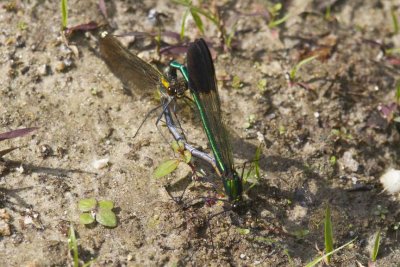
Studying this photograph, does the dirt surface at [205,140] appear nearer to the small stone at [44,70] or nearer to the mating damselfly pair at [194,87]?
the small stone at [44,70]

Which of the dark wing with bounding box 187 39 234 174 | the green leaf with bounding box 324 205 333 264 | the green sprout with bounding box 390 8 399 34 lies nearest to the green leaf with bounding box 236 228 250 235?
the dark wing with bounding box 187 39 234 174

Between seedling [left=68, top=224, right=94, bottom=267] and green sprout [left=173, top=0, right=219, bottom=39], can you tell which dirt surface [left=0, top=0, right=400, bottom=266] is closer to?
seedling [left=68, top=224, right=94, bottom=267]

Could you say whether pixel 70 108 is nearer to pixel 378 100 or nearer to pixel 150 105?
pixel 150 105

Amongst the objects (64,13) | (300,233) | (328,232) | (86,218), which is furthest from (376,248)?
(64,13)

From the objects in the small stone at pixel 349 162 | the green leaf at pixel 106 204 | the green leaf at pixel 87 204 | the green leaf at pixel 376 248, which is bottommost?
the green leaf at pixel 376 248

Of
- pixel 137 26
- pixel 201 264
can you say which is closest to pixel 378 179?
pixel 201 264

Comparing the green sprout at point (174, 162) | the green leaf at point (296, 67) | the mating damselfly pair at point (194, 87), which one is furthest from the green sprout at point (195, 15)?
the green sprout at point (174, 162)

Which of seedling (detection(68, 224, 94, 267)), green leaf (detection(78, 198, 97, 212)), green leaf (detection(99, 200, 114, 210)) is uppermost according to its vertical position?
green leaf (detection(78, 198, 97, 212))
